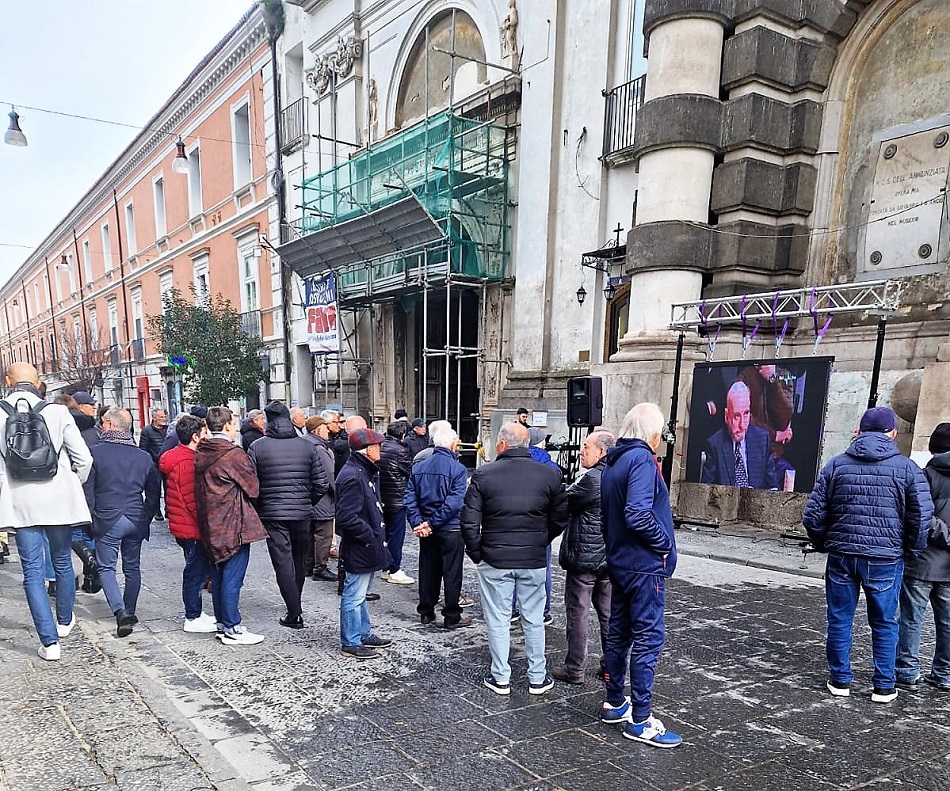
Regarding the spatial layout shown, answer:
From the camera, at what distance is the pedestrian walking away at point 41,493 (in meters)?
3.95

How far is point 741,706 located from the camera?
365 centimetres

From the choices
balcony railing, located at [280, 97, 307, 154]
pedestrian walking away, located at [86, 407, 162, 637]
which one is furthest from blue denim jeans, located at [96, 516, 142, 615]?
balcony railing, located at [280, 97, 307, 154]

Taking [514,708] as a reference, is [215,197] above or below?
above

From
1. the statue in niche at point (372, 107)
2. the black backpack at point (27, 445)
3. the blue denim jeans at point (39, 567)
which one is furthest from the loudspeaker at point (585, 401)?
the statue in niche at point (372, 107)

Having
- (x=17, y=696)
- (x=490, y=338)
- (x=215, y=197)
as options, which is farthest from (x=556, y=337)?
(x=215, y=197)

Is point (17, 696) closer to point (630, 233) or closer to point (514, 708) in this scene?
point (514, 708)

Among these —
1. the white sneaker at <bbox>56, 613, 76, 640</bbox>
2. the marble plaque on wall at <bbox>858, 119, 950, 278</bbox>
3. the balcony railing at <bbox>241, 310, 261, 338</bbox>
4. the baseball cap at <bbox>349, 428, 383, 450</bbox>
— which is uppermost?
the marble plaque on wall at <bbox>858, 119, 950, 278</bbox>

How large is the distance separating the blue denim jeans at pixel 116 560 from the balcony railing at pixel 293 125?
15.8 m

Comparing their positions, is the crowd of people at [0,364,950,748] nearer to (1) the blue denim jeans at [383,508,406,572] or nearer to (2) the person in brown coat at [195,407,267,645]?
(2) the person in brown coat at [195,407,267,645]

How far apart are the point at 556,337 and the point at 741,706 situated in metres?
8.66

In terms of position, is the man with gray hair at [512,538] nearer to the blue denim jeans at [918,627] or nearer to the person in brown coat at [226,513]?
the person in brown coat at [226,513]

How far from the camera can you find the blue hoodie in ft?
10.4

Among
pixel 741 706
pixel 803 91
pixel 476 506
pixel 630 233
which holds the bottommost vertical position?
pixel 741 706

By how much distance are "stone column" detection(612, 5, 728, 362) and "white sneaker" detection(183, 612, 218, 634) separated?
6785mm
